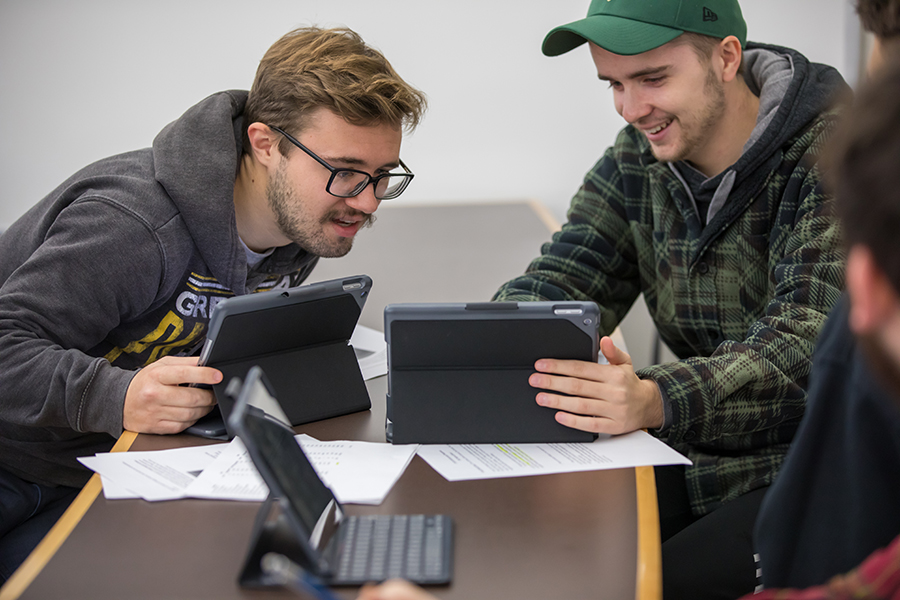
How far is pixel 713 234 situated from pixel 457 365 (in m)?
0.68

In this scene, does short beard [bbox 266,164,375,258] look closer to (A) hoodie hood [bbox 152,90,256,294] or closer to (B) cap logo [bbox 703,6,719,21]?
(A) hoodie hood [bbox 152,90,256,294]

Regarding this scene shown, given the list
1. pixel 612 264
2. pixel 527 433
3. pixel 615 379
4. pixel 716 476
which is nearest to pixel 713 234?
pixel 612 264

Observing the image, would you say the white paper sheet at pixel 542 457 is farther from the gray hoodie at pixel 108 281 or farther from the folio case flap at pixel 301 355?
the gray hoodie at pixel 108 281

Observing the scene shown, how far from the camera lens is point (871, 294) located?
50 centimetres

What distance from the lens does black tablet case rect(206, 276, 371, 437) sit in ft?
3.42

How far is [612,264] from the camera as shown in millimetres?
1639

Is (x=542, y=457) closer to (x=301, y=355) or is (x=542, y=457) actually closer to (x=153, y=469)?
(x=301, y=355)

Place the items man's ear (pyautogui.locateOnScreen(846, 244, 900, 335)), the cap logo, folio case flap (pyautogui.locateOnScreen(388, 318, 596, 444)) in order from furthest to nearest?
the cap logo < folio case flap (pyautogui.locateOnScreen(388, 318, 596, 444)) < man's ear (pyautogui.locateOnScreen(846, 244, 900, 335))

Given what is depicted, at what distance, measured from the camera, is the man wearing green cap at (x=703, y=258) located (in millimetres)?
1090

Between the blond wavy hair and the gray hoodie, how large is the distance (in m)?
0.08

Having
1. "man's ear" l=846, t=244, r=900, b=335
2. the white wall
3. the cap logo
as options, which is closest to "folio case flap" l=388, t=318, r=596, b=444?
"man's ear" l=846, t=244, r=900, b=335

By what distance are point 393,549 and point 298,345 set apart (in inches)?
16.9

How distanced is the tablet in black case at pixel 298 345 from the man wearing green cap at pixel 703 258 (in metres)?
0.30

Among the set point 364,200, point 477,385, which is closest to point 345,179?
point 364,200
